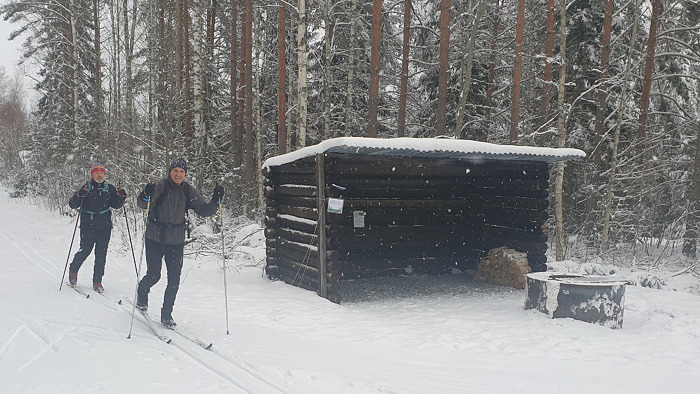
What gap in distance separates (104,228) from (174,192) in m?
2.57

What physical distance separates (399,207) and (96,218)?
17.9ft

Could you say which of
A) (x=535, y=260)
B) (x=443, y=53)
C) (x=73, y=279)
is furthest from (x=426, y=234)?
(x=73, y=279)

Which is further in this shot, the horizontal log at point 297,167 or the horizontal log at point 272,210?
the horizontal log at point 272,210

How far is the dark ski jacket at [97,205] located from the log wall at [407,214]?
8.99ft

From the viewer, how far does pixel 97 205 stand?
7.01 meters

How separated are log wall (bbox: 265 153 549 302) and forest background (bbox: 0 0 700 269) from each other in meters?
3.40

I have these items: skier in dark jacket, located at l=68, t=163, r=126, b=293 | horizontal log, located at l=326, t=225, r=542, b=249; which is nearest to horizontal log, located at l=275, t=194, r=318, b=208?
horizontal log, located at l=326, t=225, r=542, b=249

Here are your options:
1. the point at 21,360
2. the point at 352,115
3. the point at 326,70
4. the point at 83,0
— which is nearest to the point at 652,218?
the point at 352,115

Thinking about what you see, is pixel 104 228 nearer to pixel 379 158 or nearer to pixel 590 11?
pixel 379 158

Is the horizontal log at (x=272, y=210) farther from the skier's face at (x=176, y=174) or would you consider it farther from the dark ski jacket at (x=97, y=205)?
the skier's face at (x=176, y=174)

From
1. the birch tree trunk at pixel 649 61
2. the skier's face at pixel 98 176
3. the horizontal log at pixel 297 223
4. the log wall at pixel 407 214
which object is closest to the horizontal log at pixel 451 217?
the log wall at pixel 407 214

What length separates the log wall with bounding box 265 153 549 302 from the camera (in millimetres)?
8016

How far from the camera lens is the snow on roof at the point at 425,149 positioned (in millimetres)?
A: 6289

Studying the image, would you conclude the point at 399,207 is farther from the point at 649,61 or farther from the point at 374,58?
the point at 649,61
